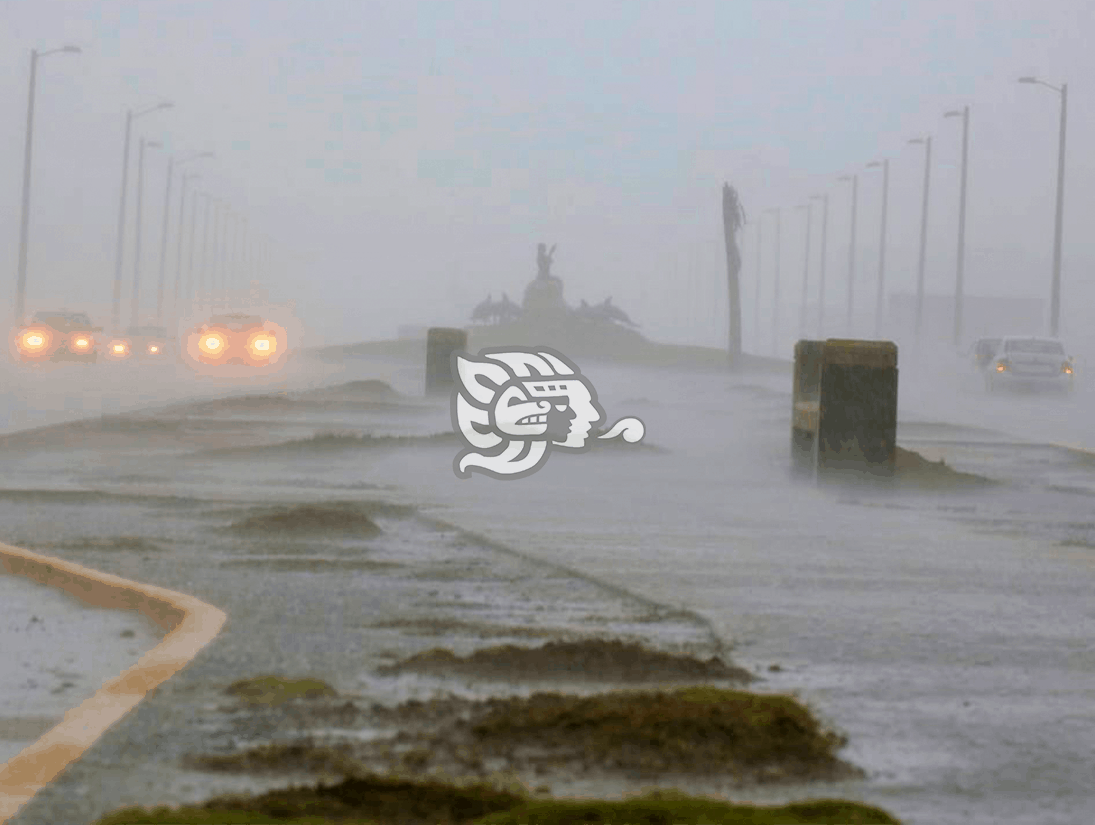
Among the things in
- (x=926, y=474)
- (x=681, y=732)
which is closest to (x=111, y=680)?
(x=681, y=732)

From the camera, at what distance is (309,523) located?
1395cm

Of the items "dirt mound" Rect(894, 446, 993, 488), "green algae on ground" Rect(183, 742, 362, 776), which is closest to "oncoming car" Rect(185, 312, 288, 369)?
"dirt mound" Rect(894, 446, 993, 488)

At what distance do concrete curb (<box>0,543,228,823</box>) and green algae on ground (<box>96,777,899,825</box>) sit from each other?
62 centimetres

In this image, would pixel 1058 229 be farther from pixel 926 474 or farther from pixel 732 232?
pixel 926 474

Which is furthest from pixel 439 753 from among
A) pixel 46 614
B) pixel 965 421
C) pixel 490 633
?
pixel 965 421

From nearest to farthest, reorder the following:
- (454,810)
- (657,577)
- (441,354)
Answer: (454,810) < (657,577) < (441,354)

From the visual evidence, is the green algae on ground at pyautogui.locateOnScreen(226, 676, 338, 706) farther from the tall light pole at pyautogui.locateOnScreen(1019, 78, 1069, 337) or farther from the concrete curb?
the tall light pole at pyautogui.locateOnScreen(1019, 78, 1069, 337)

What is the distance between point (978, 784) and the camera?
6027 millimetres

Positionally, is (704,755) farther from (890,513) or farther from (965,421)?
(965,421)

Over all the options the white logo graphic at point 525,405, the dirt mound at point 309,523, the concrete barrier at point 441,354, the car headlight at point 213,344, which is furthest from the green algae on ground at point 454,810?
the car headlight at point 213,344

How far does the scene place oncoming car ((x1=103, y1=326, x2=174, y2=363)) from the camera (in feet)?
269

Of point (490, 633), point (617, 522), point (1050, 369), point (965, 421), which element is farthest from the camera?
point (1050, 369)

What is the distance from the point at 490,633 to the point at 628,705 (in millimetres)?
2365

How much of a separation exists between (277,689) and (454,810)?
2068 mm
